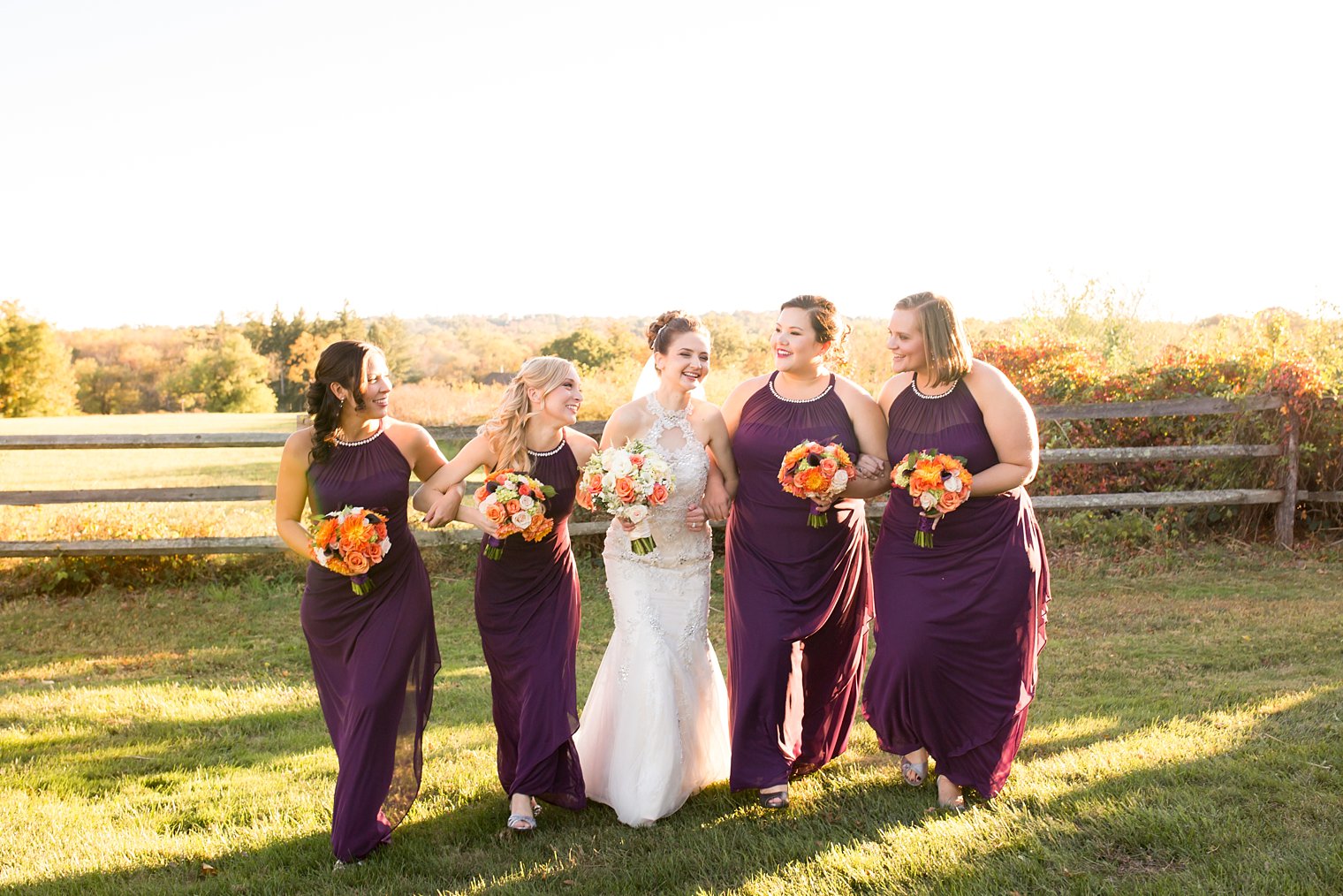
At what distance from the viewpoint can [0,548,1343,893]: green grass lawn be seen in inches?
165

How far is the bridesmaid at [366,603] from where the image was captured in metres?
4.65

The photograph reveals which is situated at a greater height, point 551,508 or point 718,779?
point 551,508

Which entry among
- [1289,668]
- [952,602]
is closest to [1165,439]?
[1289,668]

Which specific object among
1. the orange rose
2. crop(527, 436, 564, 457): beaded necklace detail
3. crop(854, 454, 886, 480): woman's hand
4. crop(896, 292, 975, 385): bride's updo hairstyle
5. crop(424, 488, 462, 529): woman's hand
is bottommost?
crop(424, 488, 462, 529): woman's hand

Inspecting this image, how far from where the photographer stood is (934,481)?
15.5ft

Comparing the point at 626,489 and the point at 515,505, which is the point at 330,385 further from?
the point at 626,489

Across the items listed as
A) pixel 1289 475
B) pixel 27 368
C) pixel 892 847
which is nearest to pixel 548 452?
pixel 892 847

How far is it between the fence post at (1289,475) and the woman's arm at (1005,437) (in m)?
8.16

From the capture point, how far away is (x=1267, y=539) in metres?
11.7

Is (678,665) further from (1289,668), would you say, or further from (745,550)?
(1289,668)

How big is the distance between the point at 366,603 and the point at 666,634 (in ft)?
5.06

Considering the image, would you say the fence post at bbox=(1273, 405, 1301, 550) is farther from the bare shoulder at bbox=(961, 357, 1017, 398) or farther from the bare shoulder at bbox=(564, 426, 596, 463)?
the bare shoulder at bbox=(564, 426, 596, 463)

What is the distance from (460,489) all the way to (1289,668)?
5948 millimetres

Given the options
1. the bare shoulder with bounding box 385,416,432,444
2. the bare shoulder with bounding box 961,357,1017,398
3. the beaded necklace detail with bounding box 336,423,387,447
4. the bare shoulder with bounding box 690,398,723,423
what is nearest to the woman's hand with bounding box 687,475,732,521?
the bare shoulder with bounding box 690,398,723,423
